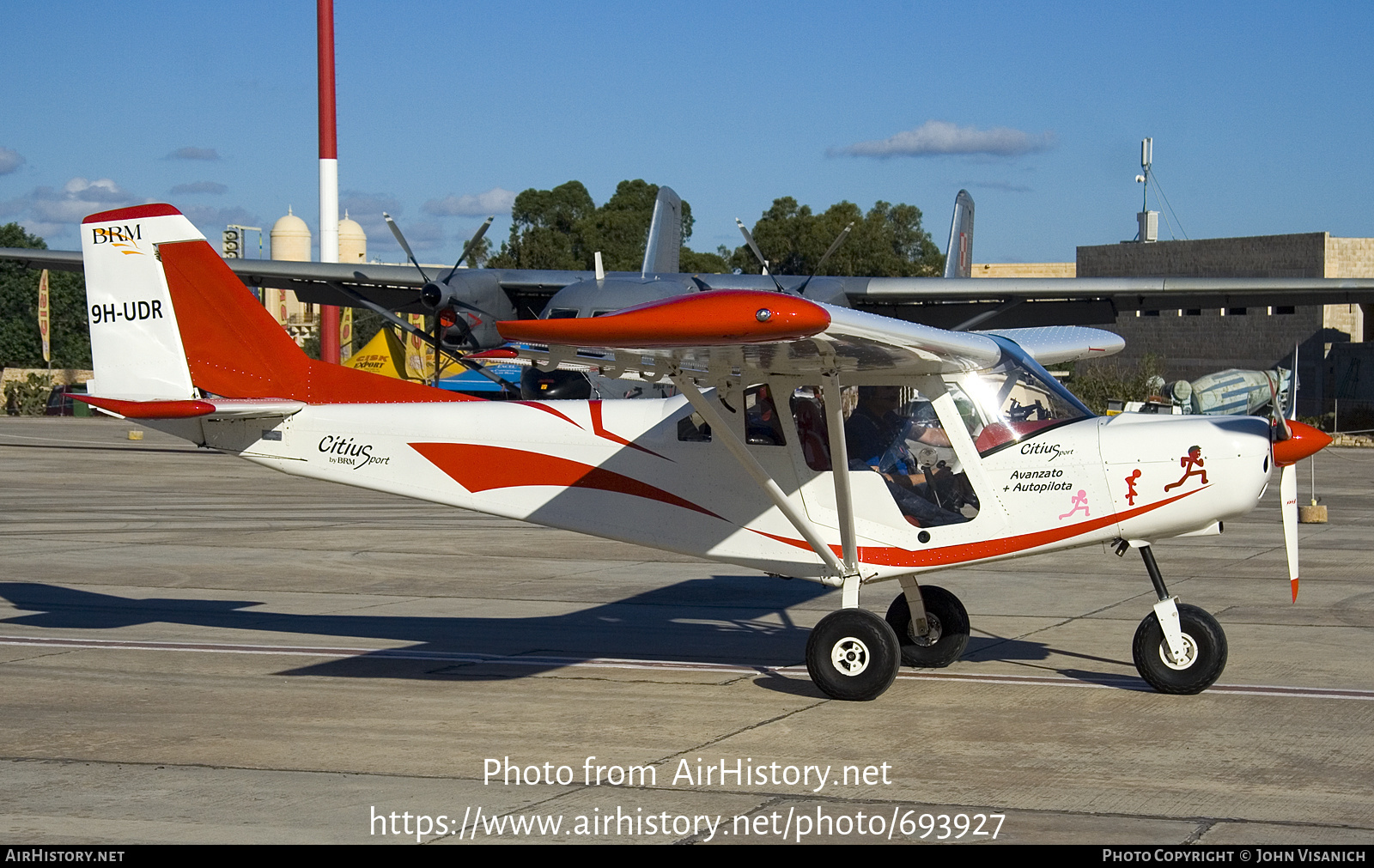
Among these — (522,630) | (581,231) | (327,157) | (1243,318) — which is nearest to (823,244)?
(581,231)

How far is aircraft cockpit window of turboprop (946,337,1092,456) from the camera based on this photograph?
7648mm

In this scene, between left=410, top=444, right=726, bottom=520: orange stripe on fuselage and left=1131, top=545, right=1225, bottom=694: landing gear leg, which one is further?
left=410, top=444, right=726, bottom=520: orange stripe on fuselage

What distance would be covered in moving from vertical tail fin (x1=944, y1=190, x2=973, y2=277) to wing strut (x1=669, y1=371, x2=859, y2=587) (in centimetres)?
2611

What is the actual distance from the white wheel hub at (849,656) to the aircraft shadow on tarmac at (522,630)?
1.52 ft

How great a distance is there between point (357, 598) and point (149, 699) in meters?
4.10

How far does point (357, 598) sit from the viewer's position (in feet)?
38.5

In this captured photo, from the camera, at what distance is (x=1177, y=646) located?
7590 millimetres

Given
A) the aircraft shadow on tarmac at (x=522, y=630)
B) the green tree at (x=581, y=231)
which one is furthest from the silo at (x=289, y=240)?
the aircraft shadow on tarmac at (x=522, y=630)

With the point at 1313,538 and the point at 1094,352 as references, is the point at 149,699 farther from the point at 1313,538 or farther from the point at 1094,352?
the point at 1313,538

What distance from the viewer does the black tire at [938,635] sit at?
27.9 feet

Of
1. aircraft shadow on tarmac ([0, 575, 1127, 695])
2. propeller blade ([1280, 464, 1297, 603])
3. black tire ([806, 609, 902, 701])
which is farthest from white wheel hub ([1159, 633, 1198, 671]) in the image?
black tire ([806, 609, 902, 701])

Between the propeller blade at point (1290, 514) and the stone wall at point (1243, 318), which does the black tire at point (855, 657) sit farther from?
the stone wall at point (1243, 318)

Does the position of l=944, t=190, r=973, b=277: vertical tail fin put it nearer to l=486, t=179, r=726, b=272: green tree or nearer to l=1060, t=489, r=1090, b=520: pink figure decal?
l=1060, t=489, r=1090, b=520: pink figure decal

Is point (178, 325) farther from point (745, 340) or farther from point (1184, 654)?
point (1184, 654)
